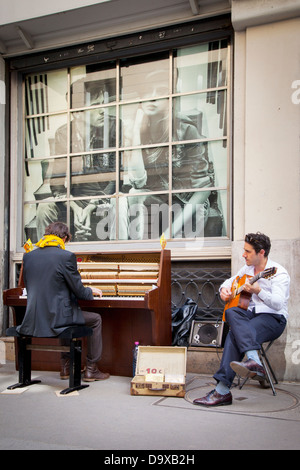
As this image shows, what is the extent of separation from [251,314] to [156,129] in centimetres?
296

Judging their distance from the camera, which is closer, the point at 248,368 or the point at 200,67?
the point at 248,368

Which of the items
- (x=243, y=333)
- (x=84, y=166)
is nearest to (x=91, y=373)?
(x=243, y=333)

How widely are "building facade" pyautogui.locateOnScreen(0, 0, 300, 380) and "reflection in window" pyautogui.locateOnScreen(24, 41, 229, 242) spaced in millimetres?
16

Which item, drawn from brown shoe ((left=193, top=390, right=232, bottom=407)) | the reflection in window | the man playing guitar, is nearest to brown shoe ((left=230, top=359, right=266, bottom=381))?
the man playing guitar

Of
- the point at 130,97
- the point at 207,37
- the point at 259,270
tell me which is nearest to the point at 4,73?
the point at 130,97

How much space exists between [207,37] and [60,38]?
2080mm

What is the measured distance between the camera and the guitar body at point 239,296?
4.62 meters

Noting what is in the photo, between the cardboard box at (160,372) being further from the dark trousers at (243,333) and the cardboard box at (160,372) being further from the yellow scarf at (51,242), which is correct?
the yellow scarf at (51,242)

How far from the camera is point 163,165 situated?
649 cm

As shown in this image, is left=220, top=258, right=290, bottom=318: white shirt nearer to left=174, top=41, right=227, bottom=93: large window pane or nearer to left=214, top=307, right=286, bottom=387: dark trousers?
left=214, top=307, right=286, bottom=387: dark trousers

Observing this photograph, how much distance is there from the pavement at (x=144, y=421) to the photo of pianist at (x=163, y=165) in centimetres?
221

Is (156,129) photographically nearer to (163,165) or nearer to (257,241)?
(163,165)

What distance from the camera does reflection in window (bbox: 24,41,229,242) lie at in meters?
6.29
